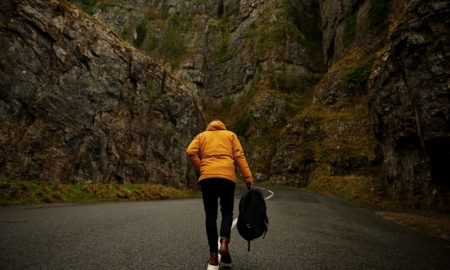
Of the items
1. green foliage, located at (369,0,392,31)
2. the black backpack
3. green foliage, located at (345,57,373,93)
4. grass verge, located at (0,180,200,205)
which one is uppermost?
green foliage, located at (369,0,392,31)

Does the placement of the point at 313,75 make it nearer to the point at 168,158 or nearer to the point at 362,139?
the point at 362,139

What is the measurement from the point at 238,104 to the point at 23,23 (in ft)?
169

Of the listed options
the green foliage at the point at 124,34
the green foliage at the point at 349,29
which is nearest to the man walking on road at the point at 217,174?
the green foliage at the point at 349,29

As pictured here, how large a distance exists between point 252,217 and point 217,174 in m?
0.81

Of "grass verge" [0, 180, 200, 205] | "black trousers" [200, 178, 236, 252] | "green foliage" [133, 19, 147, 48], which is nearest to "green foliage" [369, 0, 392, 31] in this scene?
"grass verge" [0, 180, 200, 205]

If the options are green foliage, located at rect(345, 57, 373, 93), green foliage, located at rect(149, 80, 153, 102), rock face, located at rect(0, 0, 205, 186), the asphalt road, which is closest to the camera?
the asphalt road

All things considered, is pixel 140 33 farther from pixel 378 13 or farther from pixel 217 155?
pixel 217 155

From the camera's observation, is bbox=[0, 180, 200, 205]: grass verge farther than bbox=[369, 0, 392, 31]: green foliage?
No

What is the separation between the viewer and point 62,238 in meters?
6.08

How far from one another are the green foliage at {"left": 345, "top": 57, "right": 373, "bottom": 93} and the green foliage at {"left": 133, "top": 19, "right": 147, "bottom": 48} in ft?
177

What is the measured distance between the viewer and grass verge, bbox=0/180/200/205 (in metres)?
12.8

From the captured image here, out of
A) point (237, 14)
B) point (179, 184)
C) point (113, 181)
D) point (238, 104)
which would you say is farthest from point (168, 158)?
point (237, 14)

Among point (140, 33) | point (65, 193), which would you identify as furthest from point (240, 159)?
point (140, 33)

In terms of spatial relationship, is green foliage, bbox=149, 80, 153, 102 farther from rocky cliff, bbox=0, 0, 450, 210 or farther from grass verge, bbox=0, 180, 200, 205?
grass verge, bbox=0, 180, 200, 205
